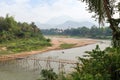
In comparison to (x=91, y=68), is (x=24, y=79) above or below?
below

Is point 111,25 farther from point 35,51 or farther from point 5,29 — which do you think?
point 5,29

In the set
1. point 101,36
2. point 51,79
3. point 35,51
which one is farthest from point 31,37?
point 51,79

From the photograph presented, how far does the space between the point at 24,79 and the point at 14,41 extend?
3472 cm

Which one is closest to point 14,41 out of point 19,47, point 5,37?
point 5,37

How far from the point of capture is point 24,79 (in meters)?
28.6

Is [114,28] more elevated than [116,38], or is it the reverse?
[114,28]

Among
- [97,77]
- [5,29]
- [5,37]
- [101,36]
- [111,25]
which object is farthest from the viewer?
[101,36]

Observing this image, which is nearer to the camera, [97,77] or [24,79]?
[97,77]

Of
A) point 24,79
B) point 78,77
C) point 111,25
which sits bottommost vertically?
point 24,79

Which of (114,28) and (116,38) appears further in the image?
(114,28)

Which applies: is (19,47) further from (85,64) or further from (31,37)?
(85,64)

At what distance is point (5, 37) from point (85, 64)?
5445cm

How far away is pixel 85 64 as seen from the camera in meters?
8.77

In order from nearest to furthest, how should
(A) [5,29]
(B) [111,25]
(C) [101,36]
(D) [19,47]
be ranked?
(B) [111,25] → (D) [19,47] → (A) [5,29] → (C) [101,36]
